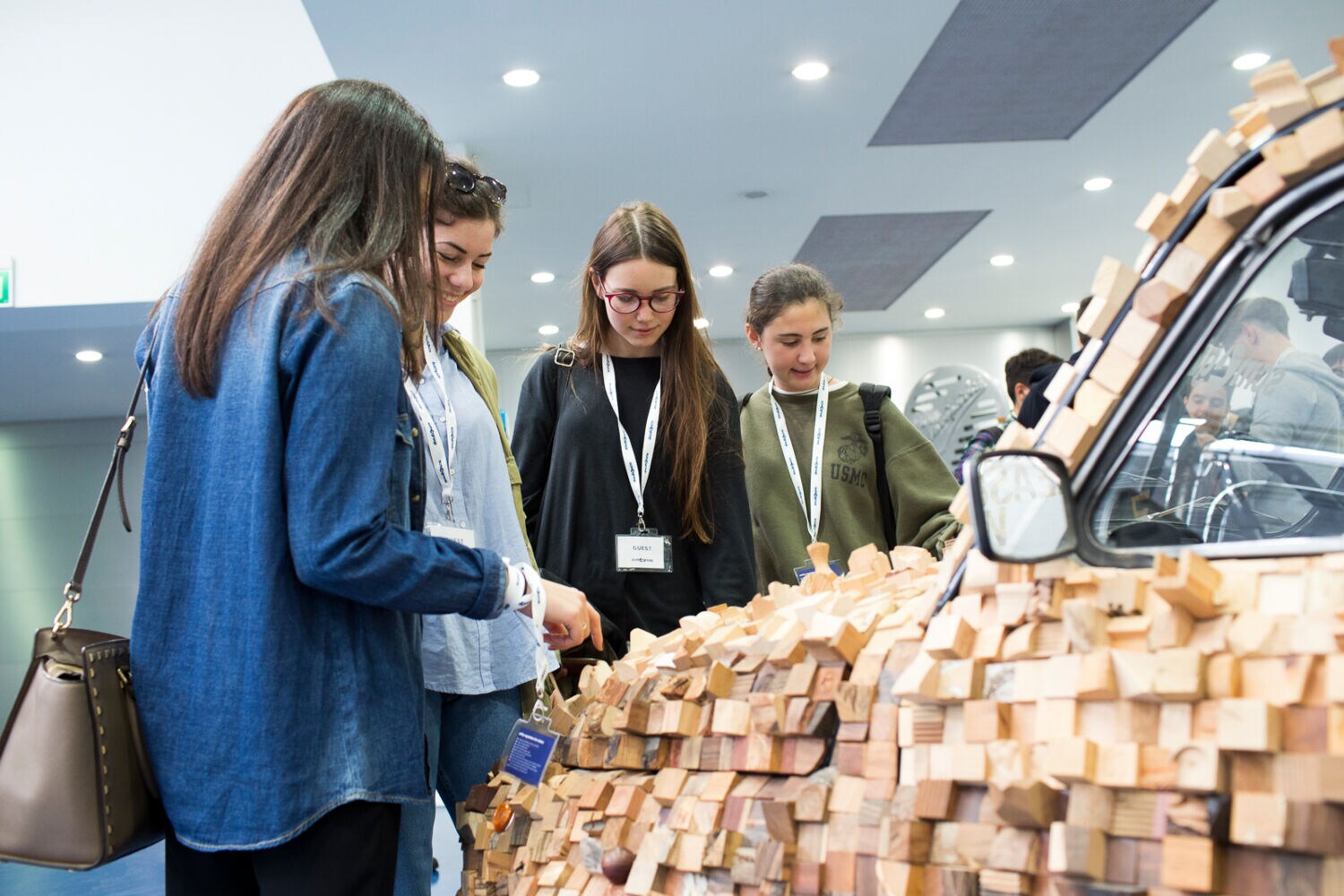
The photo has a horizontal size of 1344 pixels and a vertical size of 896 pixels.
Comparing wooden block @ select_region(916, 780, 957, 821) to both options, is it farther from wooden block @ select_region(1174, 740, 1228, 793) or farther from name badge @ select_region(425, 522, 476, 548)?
name badge @ select_region(425, 522, 476, 548)

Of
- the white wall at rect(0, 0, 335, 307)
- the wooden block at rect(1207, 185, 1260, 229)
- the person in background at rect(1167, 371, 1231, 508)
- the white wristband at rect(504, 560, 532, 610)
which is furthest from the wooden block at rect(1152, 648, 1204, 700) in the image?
the white wall at rect(0, 0, 335, 307)

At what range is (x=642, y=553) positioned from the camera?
87.4 inches

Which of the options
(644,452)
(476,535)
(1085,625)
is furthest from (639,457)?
(1085,625)

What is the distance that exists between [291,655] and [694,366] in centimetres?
122

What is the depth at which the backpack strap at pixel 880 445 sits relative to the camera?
2.82 m

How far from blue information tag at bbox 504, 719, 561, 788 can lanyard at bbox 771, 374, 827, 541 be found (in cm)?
129

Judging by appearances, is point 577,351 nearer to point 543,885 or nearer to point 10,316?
point 543,885

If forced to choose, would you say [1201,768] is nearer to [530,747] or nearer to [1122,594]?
[1122,594]

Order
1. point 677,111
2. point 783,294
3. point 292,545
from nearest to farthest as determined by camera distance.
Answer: point 292,545
point 783,294
point 677,111

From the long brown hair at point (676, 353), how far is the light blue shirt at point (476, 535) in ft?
1.59

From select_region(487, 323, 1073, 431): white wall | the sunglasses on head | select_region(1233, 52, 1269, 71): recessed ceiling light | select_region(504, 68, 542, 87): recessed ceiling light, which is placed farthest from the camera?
select_region(487, 323, 1073, 431): white wall

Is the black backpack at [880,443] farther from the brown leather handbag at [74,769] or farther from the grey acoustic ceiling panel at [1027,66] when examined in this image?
the grey acoustic ceiling panel at [1027,66]

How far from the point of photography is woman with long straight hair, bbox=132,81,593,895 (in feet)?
4.13

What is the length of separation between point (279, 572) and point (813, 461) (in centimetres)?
177
